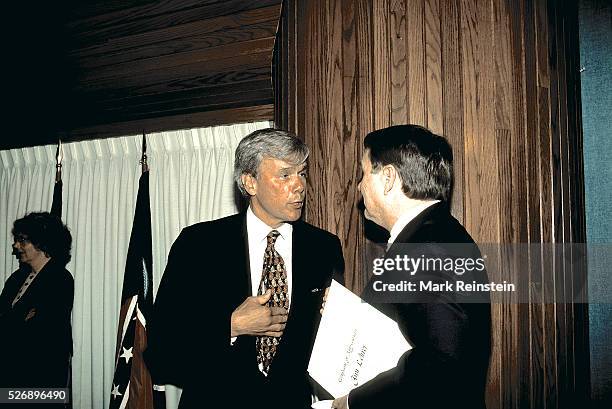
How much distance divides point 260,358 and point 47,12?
8.43ft

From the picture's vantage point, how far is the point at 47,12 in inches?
130

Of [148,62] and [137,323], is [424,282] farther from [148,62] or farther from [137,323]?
[148,62]

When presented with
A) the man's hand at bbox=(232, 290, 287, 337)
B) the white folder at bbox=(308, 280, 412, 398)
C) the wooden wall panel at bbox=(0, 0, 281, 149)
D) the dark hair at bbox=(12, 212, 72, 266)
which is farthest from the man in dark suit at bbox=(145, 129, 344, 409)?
the dark hair at bbox=(12, 212, 72, 266)

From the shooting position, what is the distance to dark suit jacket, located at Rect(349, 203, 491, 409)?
133 centimetres

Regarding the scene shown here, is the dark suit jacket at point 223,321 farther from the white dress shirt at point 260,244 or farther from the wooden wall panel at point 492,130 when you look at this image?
the wooden wall panel at point 492,130

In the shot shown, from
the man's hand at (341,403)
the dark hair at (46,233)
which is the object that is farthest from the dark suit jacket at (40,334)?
the man's hand at (341,403)

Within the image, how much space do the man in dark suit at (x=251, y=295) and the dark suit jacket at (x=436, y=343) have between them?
1.81ft

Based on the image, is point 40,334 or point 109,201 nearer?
point 40,334

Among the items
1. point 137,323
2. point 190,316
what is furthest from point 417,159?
point 137,323

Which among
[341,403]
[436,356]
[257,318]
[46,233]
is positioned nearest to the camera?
[436,356]

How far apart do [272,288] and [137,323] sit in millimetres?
1118

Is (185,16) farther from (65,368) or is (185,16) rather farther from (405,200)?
(65,368)

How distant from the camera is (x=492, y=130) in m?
2.30

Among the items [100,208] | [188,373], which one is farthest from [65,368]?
[188,373]
